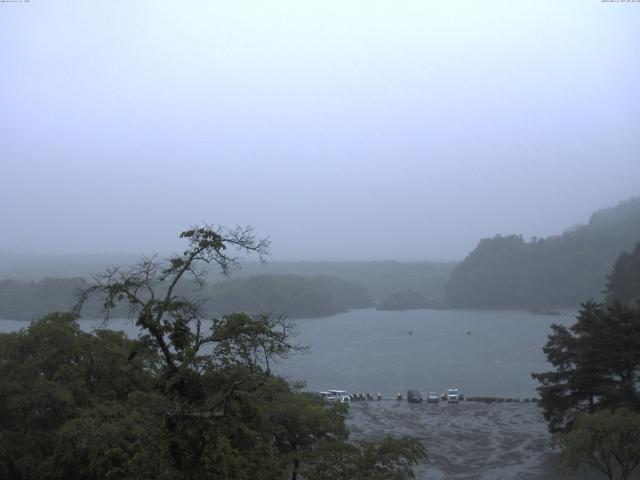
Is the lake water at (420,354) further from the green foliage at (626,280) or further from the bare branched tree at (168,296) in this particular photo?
the bare branched tree at (168,296)

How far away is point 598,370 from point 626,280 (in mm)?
20325

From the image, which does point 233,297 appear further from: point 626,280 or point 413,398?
point 413,398

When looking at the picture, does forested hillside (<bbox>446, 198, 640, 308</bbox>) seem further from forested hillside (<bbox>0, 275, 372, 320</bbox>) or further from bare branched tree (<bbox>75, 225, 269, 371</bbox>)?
bare branched tree (<bbox>75, 225, 269, 371</bbox>)

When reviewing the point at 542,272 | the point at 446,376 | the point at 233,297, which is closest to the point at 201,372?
the point at 446,376

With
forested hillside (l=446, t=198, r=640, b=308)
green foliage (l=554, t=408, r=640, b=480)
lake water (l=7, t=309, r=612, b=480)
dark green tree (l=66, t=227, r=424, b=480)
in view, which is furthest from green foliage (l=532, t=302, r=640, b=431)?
forested hillside (l=446, t=198, r=640, b=308)

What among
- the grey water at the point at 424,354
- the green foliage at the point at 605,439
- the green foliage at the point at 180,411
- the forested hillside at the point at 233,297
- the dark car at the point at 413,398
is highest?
the green foliage at the point at 180,411

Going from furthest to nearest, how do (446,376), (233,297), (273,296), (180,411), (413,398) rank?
(273,296)
(233,297)
(446,376)
(413,398)
(180,411)

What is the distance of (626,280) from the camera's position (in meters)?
29.7

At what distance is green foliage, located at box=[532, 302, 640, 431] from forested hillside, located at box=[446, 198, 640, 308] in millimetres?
47200

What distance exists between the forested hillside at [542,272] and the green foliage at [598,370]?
47200 millimetres

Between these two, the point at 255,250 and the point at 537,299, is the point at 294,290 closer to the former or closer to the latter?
the point at 537,299

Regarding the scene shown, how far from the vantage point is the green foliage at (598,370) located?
37.5 ft

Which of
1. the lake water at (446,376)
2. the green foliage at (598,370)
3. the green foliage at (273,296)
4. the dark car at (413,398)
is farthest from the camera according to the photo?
the green foliage at (273,296)

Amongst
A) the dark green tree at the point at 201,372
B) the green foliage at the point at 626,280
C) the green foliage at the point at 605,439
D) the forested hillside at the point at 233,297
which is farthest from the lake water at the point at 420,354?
the dark green tree at the point at 201,372
